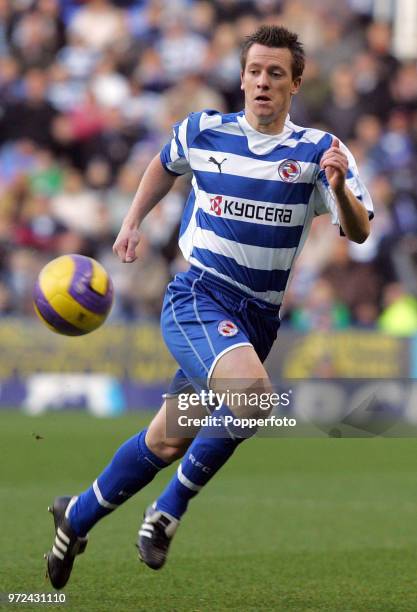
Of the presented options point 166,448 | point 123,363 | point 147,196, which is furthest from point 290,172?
point 123,363

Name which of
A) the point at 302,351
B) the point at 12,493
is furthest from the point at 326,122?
the point at 12,493

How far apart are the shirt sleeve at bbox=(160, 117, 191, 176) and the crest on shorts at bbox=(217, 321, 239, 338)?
0.86m

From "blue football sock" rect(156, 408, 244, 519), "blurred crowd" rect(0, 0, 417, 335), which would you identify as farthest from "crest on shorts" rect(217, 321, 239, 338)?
"blurred crowd" rect(0, 0, 417, 335)

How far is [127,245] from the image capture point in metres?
5.67

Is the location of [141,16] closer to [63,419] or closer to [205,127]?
[63,419]

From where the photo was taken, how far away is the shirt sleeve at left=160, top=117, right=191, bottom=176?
579 cm

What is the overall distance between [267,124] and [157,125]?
11.6 m

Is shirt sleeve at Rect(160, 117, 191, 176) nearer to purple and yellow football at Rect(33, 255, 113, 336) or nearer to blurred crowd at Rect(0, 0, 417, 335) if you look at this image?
purple and yellow football at Rect(33, 255, 113, 336)

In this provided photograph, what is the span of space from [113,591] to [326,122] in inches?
488

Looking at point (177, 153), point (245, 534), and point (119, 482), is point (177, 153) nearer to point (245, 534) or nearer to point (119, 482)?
point (119, 482)

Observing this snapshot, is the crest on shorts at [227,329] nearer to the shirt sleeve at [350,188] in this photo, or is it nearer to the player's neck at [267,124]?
the shirt sleeve at [350,188]

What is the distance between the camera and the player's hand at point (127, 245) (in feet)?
18.5

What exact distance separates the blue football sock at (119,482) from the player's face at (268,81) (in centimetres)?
158

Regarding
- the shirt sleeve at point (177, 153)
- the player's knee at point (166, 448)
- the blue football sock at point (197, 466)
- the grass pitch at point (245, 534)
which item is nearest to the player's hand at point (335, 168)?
the shirt sleeve at point (177, 153)
